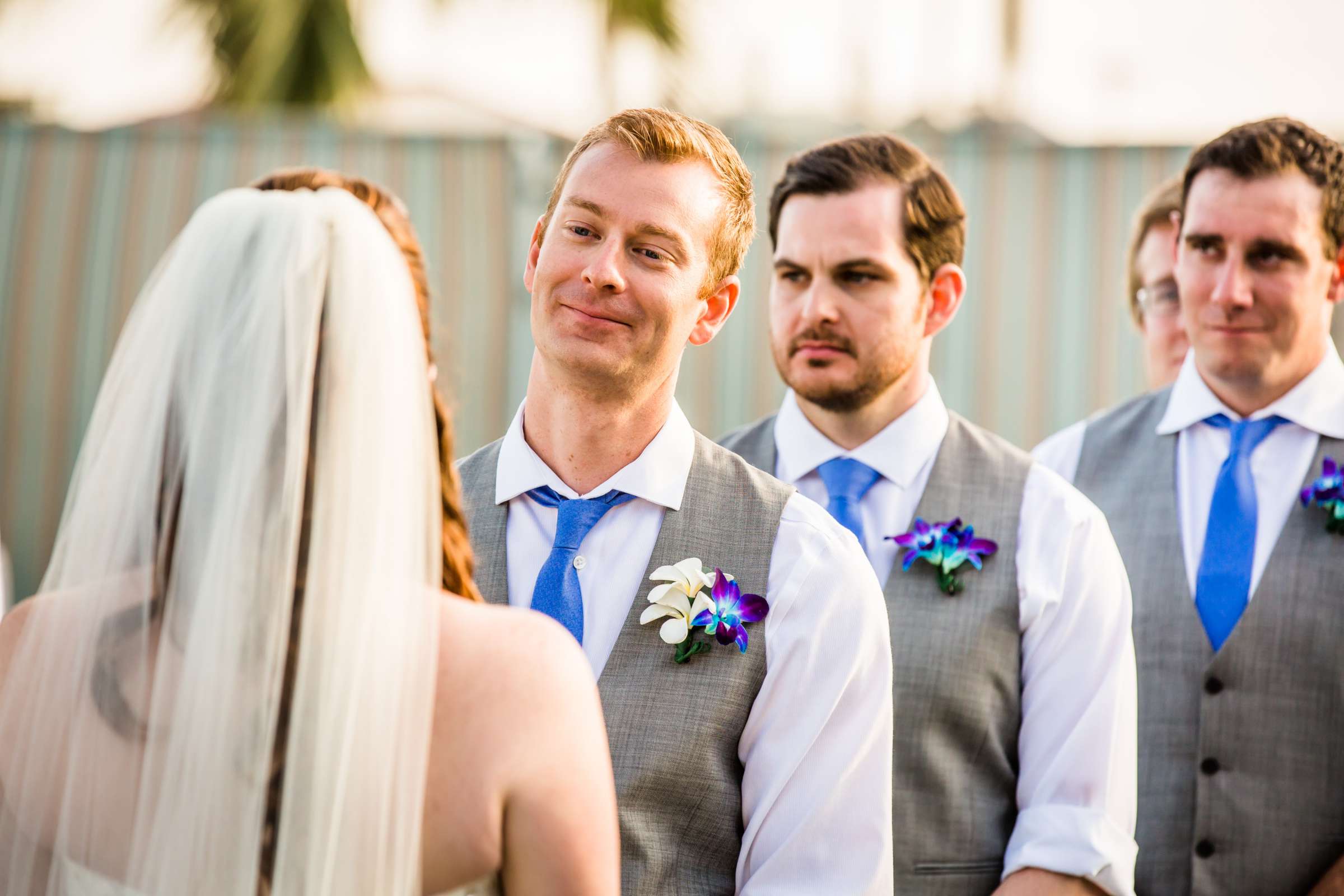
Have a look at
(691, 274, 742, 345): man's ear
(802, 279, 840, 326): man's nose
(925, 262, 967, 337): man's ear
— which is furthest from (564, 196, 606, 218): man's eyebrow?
(925, 262, 967, 337): man's ear

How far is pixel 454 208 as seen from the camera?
7133 millimetres

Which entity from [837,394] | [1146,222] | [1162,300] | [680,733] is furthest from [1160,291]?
[680,733]

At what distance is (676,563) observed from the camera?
2.18 metres

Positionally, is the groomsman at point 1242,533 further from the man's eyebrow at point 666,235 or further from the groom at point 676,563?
the man's eyebrow at point 666,235

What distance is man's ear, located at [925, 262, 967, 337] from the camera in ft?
9.96

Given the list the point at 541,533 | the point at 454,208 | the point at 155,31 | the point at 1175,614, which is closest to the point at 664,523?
the point at 541,533

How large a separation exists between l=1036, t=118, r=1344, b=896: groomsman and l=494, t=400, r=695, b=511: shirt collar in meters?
1.22

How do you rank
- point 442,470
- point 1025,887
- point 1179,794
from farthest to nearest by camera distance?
point 1179,794
point 1025,887
point 442,470

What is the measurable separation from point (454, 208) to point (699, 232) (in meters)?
5.11

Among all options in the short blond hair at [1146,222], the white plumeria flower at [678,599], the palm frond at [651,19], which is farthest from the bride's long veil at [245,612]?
the palm frond at [651,19]

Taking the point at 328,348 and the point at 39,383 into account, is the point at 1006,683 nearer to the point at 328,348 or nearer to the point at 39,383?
the point at 328,348

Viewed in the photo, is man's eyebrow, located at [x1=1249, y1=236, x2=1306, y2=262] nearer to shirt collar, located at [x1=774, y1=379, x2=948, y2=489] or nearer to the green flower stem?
shirt collar, located at [x1=774, y1=379, x2=948, y2=489]

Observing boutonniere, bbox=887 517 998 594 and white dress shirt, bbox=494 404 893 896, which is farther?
boutonniere, bbox=887 517 998 594

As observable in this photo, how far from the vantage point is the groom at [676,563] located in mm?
2018
